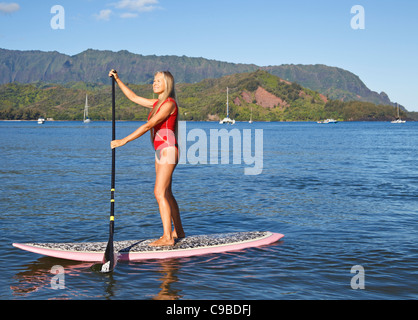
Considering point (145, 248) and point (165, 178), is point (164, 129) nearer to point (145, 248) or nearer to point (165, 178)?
point (165, 178)

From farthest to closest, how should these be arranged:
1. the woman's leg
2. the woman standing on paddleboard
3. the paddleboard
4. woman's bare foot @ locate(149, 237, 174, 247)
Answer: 1. woman's bare foot @ locate(149, 237, 174, 247)
2. the paddleboard
3. the woman's leg
4. the woman standing on paddleboard

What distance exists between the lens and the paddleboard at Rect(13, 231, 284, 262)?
33.5 feet

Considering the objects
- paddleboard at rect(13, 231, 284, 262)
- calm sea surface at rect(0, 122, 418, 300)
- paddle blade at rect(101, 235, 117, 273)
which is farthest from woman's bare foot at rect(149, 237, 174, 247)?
paddle blade at rect(101, 235, 117, 273)

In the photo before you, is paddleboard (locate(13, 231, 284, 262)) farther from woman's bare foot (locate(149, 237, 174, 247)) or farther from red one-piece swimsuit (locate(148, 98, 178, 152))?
red one-piece swimsuit (locate(148, 98, 178, 152))

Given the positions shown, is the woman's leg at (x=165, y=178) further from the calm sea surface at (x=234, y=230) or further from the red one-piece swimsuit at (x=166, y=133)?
the calm sea surface at (x=234, y=230)

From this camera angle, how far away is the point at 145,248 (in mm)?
10594

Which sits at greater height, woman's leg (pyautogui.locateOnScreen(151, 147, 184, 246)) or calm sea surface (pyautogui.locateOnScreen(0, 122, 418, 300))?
woman's leg (pyautogui.locateOnScreen(151, 147, 184, 246))

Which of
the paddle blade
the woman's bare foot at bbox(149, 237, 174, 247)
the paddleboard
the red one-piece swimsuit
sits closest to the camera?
the paddle blade

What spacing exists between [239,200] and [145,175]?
38.0 ft

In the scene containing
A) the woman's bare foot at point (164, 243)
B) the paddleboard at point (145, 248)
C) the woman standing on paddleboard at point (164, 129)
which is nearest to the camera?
the woman standing on paddleboard at point (164, 129)

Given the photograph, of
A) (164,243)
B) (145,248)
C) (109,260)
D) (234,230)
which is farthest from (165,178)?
(234,230)

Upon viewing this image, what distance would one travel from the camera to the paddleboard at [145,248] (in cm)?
1020

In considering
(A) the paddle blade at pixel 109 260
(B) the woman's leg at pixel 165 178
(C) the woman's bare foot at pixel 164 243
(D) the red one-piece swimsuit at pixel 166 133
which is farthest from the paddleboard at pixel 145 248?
(D) the red one-piece swimsuit at pixel 166 133
